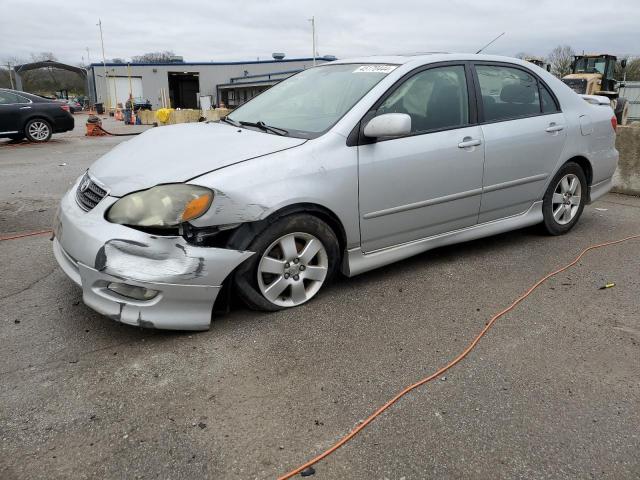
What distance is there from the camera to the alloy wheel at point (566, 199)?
4.81 meters

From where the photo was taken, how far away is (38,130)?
13641 millimetres

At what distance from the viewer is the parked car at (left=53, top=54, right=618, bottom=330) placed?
9.30 feet

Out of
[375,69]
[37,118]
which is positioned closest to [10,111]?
[37,118]

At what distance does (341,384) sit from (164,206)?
1.32 meters

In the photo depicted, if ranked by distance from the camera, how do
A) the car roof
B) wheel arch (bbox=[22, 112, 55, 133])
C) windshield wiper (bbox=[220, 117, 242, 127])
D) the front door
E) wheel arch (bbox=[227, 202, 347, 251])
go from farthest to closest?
wheel arch (bbox=[22, 112, 55, 133]), windshield wiper (bbox=[220, 117, 242, 127]), the car roof, the front door, wheel arch (bbox=[227, 202, 347, 251])

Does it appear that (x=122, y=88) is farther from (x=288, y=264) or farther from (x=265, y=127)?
(x=288, y=264)

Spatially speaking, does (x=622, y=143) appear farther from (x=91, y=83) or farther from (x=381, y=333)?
(x=91, y=83)

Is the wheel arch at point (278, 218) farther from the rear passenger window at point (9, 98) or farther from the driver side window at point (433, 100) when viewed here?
the rear passenger window at point (9, 98)

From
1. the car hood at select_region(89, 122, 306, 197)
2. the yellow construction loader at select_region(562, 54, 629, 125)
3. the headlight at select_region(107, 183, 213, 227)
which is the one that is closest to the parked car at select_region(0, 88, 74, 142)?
the car hood at select_region(89, 122, 306, 197)

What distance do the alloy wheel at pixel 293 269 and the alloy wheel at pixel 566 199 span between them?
2.61 m

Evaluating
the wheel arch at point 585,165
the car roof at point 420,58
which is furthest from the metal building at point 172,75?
the car roof at point 420,58

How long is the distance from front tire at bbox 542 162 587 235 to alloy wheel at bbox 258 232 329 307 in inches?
97.9

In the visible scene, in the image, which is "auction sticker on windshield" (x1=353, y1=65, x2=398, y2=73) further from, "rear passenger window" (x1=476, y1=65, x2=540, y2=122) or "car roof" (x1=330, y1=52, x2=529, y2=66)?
"rear passenger window" (x1=476, y1=65, x2=540, y2=122)

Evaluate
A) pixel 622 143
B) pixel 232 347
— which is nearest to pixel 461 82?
pixel 232 347
